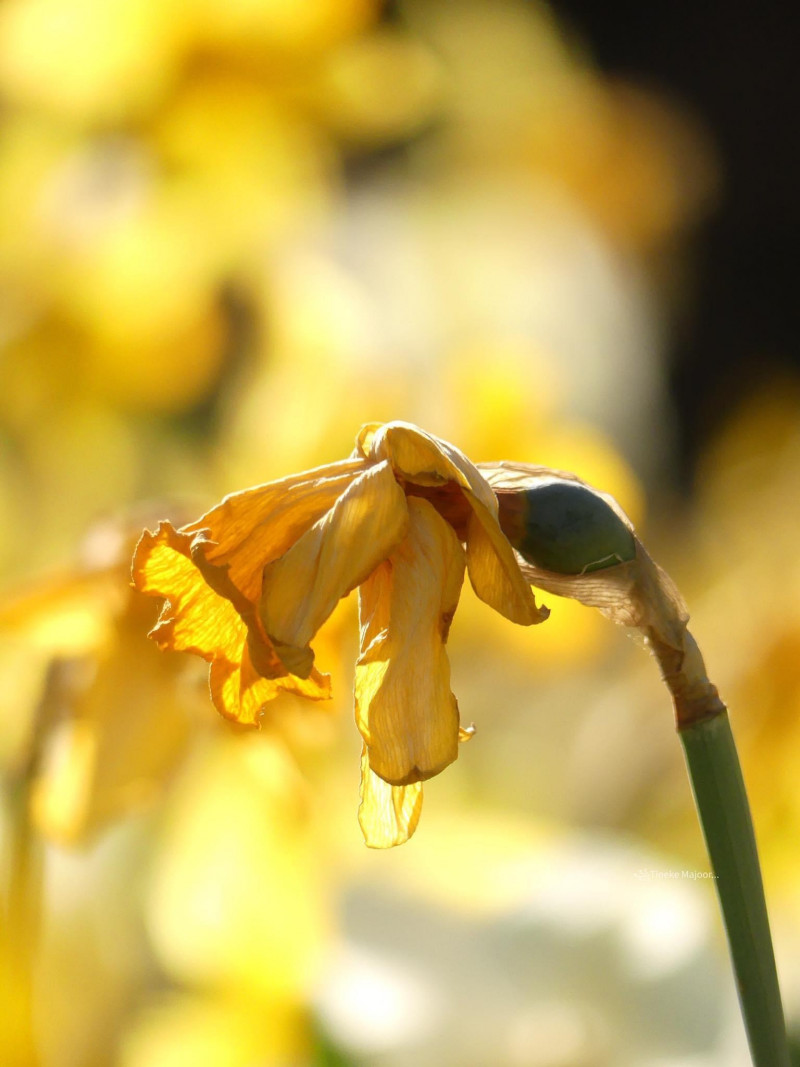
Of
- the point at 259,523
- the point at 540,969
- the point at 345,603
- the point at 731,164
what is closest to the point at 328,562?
the point at 259,523

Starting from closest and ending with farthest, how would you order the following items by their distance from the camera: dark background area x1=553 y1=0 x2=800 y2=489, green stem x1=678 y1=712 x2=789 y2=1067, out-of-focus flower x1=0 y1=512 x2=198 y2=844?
green stem x1=678 y1=712 x2=789 y2=1067 → out-of-focus flower x1=0 y1=512 x2=198 y2=844 → dark background area x1=553 y1=0 x2=800 y2=489

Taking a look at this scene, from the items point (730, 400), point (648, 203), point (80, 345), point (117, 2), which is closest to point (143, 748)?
point (80, 345)

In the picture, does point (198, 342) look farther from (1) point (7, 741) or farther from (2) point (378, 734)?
(2) point (378, 734)

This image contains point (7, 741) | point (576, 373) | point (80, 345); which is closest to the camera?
point (7, 741)

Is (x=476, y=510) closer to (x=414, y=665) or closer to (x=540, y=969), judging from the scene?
(x=414, y=665)

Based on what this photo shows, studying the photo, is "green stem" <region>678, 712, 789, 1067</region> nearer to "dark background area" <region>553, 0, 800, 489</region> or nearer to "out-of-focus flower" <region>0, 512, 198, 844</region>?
"out-of-focus flower" <region>0, 512, 198, 844</region>

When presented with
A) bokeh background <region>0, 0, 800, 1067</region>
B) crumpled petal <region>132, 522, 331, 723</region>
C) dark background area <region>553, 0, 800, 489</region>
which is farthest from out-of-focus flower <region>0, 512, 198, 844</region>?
dark background area <region>553, 0, 800, 489</region>

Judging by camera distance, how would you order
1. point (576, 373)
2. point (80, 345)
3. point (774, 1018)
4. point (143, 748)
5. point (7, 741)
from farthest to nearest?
point (576, 373) < point (80, 345) < point (7, 741) < point (143, 748) < point (774, 1018)
